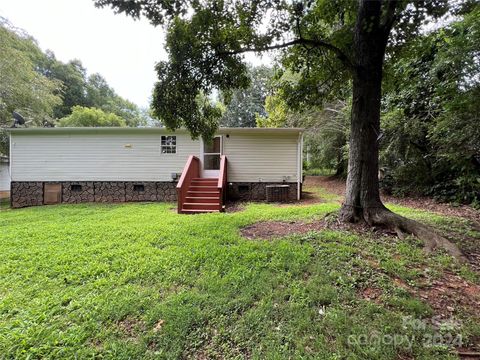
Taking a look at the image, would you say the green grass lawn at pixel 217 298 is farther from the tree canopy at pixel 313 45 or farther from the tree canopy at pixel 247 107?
the tree canopy at pixel 247 107

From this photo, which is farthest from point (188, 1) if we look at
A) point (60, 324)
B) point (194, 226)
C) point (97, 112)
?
point (97, 112)

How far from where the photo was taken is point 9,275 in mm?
3127

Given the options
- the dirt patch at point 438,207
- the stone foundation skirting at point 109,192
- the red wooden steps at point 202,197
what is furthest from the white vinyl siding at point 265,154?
the dirt patch at point 438,207

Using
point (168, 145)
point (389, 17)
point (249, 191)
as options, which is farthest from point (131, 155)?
point (389, 17)

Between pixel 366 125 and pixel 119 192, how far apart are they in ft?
30.5

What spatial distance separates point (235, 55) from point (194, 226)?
392cm

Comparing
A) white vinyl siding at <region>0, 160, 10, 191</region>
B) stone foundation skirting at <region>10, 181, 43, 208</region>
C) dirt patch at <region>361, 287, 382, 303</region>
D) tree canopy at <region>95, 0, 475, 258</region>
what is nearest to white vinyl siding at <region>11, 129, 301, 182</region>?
stone foundation skirting at <region>10, 181, 43, 208</region>

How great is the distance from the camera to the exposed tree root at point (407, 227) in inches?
128

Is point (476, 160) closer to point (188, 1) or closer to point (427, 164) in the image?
point (427, 164)

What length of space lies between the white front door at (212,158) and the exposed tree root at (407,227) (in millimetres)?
6160

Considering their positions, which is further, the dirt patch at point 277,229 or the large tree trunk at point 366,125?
the dirt patch at point 277,229

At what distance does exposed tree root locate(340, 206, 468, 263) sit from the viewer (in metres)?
3.26

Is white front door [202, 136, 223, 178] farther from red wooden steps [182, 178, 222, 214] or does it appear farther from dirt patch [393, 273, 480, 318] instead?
dirt patch [393, 273, 480, 318]

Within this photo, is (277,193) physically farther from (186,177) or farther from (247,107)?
(247,107)
